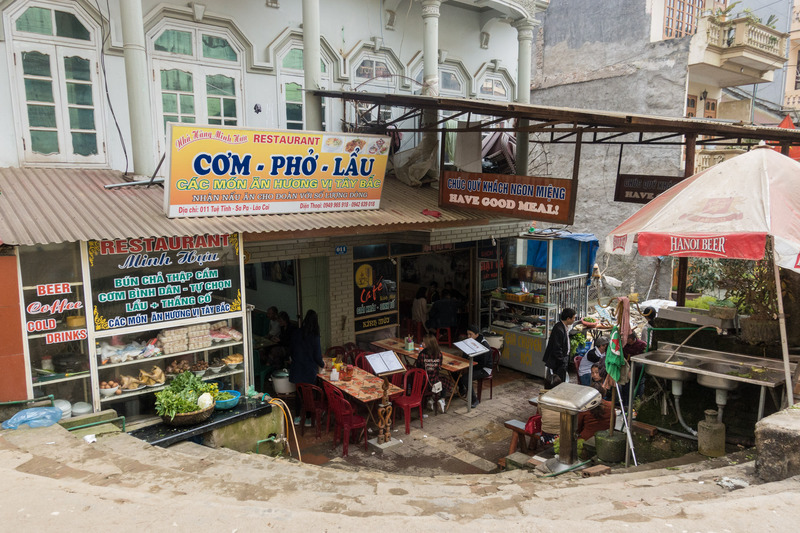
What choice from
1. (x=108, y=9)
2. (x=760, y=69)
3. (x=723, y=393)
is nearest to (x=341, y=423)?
(x=723, y=393)

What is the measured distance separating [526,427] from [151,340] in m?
5.44

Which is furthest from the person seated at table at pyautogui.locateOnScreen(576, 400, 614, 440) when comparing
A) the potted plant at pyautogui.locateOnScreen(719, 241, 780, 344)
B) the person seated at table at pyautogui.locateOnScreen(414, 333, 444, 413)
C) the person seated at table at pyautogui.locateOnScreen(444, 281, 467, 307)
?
the person seated at table at pyautogui.locateOnScreen(444, 281, 467, 307)

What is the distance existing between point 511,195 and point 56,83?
748cm

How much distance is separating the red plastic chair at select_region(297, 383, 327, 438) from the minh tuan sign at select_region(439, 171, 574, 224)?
432 centimetres

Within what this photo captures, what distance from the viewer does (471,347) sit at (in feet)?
33.8

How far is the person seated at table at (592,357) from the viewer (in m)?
9.19

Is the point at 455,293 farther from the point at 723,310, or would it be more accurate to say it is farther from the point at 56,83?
the point at 56,83

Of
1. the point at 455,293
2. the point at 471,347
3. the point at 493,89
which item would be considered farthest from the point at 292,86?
the point at 455,293

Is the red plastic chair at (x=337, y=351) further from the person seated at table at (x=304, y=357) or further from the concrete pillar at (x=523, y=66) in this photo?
the concrete pillar at (x=523, y=66)

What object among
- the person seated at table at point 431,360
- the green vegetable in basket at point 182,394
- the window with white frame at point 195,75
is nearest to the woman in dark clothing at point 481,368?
the person seated at table at point 431,360

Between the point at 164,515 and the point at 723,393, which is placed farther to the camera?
the point at 723,393

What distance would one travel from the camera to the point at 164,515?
146 inches

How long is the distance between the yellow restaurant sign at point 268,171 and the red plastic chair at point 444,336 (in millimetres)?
4451

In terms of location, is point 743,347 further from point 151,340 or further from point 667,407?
point 151,340
